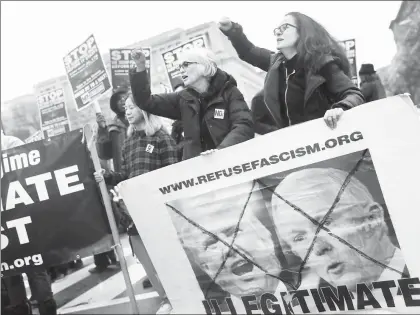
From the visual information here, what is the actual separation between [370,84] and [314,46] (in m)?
1.62

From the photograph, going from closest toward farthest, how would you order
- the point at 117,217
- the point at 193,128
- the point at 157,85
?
the point at 193,128 → the point at 117,217 → the point at 157,85

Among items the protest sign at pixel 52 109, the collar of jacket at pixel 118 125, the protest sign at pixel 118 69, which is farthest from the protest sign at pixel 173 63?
the protest sign at pixel 52 109

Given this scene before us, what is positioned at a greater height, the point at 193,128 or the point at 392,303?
the point at 193,128

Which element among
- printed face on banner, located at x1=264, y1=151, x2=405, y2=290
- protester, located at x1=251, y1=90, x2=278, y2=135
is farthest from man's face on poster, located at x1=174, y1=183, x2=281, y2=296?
protester, located at x1=251, y1=90, x2=278, y2=135

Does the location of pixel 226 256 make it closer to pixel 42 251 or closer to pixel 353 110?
pixel 353 110

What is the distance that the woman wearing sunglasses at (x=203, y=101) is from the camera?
3.02 meters

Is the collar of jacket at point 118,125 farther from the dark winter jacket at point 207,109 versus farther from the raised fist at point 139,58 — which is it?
the raised fist at point 139,58

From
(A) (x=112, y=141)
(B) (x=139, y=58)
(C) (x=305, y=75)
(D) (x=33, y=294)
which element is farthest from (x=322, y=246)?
(A) (x=112, y=141)

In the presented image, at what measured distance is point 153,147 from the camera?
3.44 m

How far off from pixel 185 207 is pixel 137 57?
100 cm

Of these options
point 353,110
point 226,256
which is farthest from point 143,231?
point 353,110

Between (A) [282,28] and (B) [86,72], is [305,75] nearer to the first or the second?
(A) [282,28]

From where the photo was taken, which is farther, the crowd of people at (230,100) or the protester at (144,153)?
the protester at (144,153)

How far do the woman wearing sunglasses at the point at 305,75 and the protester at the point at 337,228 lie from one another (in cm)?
38
